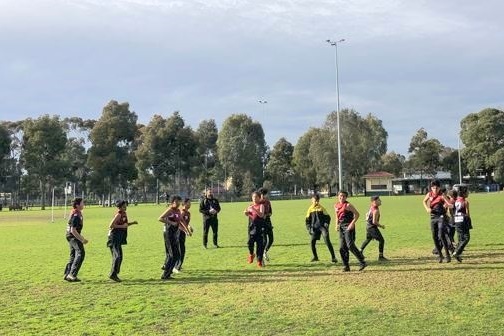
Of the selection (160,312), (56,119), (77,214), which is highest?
(56,119)

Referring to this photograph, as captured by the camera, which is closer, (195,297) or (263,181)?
(195,297)

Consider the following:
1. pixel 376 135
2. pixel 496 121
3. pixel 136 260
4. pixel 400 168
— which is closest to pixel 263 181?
pixel 376 135

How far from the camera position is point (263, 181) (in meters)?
107

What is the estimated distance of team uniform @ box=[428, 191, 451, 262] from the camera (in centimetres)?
1246

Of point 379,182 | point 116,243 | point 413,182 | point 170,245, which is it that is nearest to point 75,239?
point 116,243

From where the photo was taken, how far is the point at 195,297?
9.76 metres

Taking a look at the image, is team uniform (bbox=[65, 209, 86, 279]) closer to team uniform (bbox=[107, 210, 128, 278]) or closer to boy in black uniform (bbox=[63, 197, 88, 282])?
boy in black uniform (bbox=[63, 197, 88, 282])

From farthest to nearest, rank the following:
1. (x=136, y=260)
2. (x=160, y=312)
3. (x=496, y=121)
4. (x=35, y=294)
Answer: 1. (x=496, y=121)
2. (x=136, y=260)
3. (x=35, y=294)
4. (x=160, y=312)

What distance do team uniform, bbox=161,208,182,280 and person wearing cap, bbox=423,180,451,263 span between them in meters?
5.53

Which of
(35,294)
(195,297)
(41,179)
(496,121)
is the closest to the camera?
(195,297)

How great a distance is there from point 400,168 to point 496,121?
2744cm

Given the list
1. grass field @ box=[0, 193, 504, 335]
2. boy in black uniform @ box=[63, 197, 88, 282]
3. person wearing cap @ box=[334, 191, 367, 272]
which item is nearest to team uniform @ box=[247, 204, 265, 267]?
grass field @ box=[0, 193, 504, 335]

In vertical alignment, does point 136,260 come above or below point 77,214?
below

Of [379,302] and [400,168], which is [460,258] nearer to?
[379,302]
